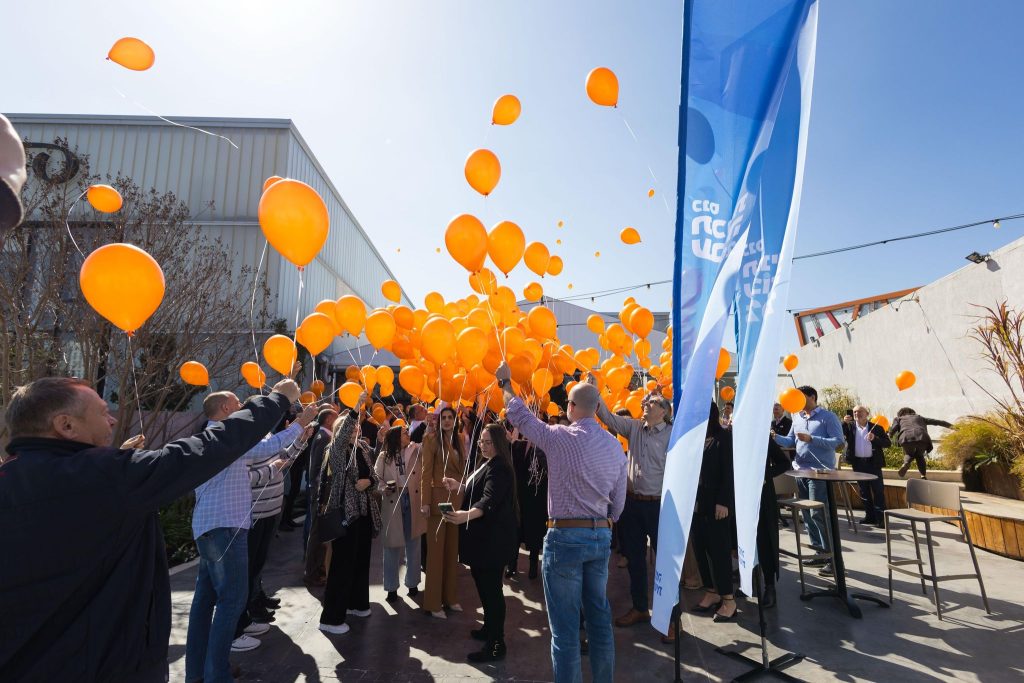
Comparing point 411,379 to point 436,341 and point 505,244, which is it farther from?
point 505,244

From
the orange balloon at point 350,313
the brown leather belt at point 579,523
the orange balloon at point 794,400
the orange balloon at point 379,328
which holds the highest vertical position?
Answer: the orange balloon at point 350,313

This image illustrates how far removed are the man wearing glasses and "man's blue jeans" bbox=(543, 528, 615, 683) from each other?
1515 millimetres

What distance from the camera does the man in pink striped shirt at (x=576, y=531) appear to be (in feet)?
9.18

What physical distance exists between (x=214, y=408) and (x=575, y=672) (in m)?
A: 2.71

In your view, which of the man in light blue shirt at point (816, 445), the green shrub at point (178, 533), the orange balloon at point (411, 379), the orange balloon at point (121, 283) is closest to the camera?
the orange balloon at point (121, 283)

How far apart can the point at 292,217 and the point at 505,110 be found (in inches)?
101

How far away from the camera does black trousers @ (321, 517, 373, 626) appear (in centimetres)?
411

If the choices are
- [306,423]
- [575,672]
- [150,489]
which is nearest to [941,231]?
[575,672]

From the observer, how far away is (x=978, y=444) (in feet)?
26.6

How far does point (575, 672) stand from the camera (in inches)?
110

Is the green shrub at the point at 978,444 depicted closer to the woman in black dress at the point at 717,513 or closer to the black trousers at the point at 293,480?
the woman in black dress at the point at 717,513

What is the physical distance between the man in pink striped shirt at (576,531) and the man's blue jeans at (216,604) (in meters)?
1.88

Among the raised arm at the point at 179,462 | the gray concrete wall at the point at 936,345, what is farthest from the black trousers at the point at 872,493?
the raised arm at the point at 179,462

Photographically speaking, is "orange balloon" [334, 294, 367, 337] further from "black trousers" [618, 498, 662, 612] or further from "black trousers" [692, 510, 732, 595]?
"black trousers" [692, 510, 732, 595]
